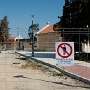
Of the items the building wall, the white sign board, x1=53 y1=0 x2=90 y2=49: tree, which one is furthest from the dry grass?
x1=53 y1=0 x2=90 y2=49: tree

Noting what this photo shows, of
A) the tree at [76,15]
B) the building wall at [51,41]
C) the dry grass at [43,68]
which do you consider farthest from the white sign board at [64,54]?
the tree at [76,15]

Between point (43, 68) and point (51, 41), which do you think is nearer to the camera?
point (51, 41)

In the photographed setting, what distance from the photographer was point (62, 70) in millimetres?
17734

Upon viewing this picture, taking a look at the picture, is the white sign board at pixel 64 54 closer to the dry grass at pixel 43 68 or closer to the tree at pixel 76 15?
the dry grass at pixel 43 68

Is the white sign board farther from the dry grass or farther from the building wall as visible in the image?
the dry grass

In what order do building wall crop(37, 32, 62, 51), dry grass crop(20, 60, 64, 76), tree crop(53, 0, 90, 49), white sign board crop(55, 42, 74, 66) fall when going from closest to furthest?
white sign board crop(55, 42, 74, 66)
dry grass crop(20, 60, 64, 76)
building wall crop(37, 32, 62, 51)
tree crop(53, 0, 90, 49)

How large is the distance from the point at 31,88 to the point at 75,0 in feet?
73.3

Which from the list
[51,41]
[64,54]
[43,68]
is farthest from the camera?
[43,68]

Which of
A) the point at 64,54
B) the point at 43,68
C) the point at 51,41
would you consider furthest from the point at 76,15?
the point at 64,54

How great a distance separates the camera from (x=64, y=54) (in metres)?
10.5

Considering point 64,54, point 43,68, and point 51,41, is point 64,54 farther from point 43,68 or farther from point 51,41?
point 43,68

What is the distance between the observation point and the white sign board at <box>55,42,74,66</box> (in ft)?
34.5

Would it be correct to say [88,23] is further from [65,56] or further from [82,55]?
[65,56]

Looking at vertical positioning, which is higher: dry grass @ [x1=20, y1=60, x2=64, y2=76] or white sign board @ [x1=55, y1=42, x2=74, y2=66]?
white sign board @ [x1=55, y1=42, x2=74, y2=66]
